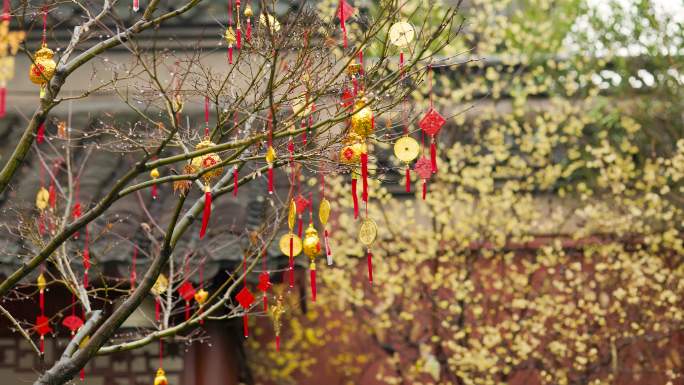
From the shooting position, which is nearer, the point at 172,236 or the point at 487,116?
the point at 172,236

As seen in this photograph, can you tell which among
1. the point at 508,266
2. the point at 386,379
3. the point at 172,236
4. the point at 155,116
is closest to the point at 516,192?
the point at 508,266

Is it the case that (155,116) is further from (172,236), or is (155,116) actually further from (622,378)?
(622,378)

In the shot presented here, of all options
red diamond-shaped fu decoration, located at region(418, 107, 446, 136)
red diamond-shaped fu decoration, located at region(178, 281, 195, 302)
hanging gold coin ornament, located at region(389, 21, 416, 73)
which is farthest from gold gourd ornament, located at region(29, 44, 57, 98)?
red diamond-shaped fu decoration, located at region(178, 281, 195, 302)

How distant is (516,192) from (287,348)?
9.90 feet

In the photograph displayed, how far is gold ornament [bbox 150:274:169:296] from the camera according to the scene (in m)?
6.16

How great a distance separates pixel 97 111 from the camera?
32.7 feet

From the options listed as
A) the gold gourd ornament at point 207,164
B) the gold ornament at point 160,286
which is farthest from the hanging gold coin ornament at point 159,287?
the gold gourd ornament at point 207,164

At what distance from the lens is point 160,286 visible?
6.27 metres

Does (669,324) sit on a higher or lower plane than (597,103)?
lower

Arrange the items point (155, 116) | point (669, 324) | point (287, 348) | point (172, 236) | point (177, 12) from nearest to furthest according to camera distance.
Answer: point (177, 12)
point (172, 236)
point (155, 116)
point (669, 324)
point (287, 348)

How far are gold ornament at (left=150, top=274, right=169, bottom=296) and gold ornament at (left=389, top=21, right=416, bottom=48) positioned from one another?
2.32 m

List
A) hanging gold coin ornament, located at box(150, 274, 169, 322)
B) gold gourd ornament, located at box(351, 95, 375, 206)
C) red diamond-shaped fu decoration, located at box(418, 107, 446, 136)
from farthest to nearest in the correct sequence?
hanging gold coin ornament, located at box(150, 274, 169, 322)
red diamond-shaped fu decoration, located at box(418, 107, 446, 136)
gold gourd ornament, located at box(351, 95, 375, 206)

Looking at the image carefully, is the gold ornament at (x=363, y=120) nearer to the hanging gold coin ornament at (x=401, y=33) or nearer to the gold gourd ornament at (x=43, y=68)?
the hanging gold coin ornament at (x=401, y=33)

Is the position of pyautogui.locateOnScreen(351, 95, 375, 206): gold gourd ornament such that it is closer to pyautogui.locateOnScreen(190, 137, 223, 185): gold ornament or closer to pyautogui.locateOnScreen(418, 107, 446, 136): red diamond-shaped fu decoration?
pyautogui.locateOnScreen(418, 107, 446, 136): red diamond-shaped fu decoration
